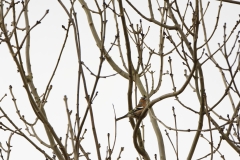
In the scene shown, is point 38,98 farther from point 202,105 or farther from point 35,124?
point 202,105

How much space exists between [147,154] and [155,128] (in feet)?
2.31

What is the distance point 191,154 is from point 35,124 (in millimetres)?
1926

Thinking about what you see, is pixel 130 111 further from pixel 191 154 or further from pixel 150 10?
pixel 150 10

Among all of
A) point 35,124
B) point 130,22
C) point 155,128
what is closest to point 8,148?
point 35,124

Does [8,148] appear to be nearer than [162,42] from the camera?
Yes

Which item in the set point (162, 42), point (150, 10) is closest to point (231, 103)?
point (162, 42)

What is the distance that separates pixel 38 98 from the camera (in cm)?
475

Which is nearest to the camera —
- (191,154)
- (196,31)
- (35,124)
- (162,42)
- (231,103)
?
(196,31)

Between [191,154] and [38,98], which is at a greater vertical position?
[38,98]

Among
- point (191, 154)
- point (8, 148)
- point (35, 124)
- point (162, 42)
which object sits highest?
point (162, 42)

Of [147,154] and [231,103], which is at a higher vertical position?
[231,103]

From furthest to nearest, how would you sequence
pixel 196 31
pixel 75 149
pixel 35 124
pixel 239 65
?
pixel 35 124, pixel 239 65, pixel 196 31, pixel 75 149

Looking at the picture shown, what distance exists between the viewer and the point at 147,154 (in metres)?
4.70

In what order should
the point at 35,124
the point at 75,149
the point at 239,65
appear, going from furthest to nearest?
1. the point at 35,124
2. the point at 239,65
3. the point at 75,149
